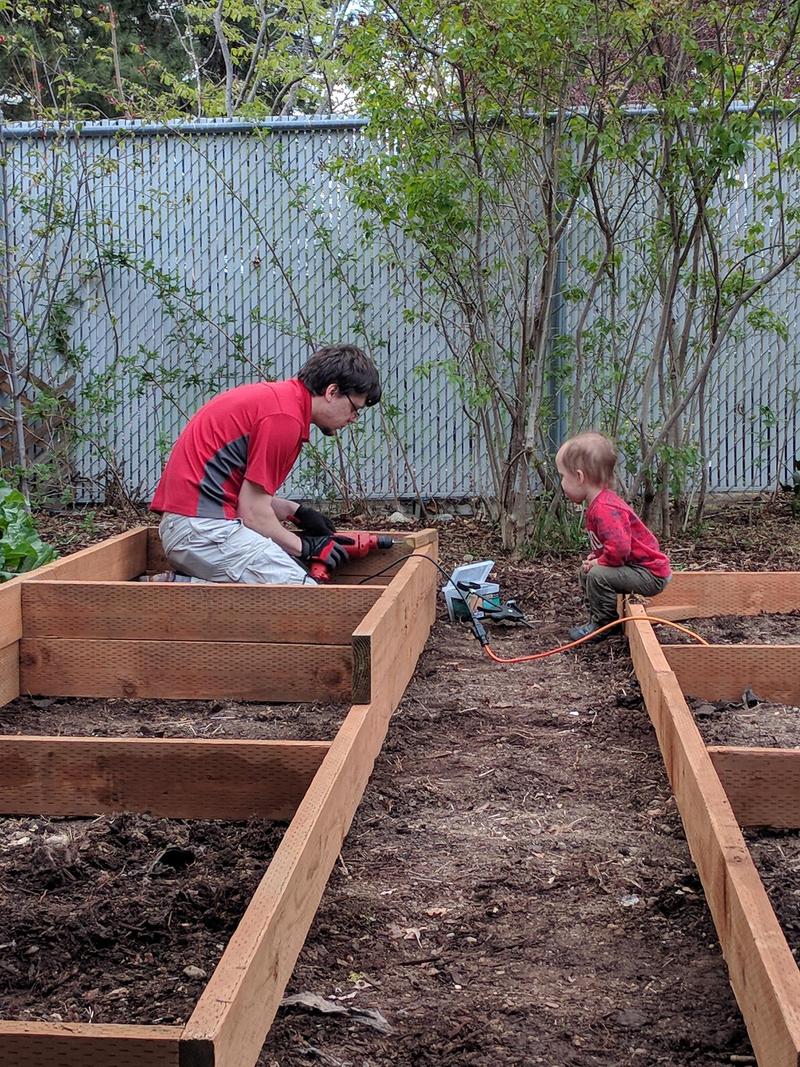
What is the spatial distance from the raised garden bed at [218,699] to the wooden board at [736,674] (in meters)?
1.11

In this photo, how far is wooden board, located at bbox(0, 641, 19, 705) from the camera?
4.31 meters

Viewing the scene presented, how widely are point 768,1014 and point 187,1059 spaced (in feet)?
3.11

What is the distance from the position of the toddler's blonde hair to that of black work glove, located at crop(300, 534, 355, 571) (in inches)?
44.1

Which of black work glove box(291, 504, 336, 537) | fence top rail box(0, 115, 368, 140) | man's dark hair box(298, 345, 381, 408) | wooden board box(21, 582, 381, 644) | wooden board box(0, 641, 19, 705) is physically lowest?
wooden board box(0, 641, 19, 705)

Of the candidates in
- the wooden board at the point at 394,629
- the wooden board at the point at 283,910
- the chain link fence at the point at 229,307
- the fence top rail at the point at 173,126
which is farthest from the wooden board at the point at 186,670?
the fence top rail at the point at 173,126

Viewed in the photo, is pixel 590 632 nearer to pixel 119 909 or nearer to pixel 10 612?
pixel 10 612

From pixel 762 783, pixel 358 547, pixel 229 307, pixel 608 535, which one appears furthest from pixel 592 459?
pixel 229 307

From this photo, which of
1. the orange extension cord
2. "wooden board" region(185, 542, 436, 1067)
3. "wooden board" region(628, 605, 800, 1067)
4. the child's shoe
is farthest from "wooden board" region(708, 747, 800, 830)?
the child's shoe

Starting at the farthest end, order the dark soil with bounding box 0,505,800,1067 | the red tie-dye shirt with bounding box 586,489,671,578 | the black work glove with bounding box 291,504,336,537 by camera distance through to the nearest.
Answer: the black work glove with bounding box 291,504,336,537, the red tie-dye shirt with bounding box 586,489,671,578, the dark soil with bounding box 0,505,800,1067

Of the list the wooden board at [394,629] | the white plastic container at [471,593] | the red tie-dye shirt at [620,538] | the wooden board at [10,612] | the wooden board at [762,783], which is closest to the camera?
the wooden board at [762,783]

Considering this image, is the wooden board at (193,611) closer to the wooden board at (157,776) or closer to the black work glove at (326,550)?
the black work glove at (326,550)

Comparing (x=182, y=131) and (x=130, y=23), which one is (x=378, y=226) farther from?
(x=130, y=23)

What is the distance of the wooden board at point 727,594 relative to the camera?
18.7ft

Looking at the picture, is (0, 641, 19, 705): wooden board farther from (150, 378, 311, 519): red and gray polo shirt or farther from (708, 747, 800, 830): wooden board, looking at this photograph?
(708, 747, 800, 830): wooden board
